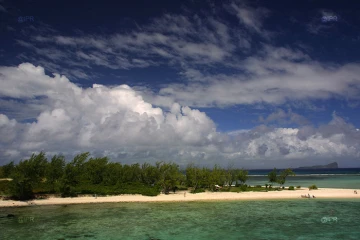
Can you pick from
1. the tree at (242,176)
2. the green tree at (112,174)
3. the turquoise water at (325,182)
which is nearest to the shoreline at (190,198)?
the green tree at (112,174)

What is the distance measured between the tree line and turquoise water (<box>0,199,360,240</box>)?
954 cm

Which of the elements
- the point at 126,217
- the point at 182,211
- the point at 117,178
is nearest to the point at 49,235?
the point at 126,217

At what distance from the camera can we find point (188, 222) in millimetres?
39812

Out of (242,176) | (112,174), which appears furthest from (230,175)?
(112,174)

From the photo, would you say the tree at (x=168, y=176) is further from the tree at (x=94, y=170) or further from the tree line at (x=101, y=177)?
the tree at (x=94, y=170)

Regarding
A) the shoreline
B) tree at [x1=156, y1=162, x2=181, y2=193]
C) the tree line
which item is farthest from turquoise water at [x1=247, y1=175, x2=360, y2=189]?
tree at [x1=156, y1=162, x2=181, y2=193]

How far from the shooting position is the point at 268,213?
45.8 meters

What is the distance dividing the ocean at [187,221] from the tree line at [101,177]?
876cm

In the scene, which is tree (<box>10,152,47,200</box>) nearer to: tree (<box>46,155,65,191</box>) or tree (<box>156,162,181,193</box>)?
tree (<box>46,155,65,191</box>)

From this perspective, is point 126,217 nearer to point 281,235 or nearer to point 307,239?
point 281,235

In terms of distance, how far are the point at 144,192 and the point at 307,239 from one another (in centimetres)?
4553

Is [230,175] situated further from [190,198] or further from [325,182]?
[325,182]

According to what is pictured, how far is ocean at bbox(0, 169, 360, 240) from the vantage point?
108 ft

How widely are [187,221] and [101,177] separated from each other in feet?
147
